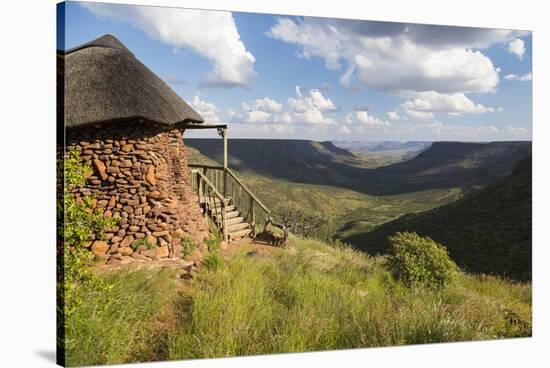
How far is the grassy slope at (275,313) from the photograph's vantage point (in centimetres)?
523

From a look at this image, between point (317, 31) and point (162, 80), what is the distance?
8.49 ft

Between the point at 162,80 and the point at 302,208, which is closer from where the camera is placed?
the point at 162,80

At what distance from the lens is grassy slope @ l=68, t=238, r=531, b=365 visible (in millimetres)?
5234

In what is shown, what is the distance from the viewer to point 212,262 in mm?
7066

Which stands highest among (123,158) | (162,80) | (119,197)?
(162,80)

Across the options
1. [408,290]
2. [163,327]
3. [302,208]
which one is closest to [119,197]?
[163,327]

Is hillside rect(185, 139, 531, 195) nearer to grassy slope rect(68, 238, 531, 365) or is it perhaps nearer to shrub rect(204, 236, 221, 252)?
grassy slope rect(68, 238, 531, 365)

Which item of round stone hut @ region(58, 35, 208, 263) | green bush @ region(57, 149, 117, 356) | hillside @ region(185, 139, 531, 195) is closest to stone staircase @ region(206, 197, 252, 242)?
round stone hut @ region(58, 35, 208, 263)

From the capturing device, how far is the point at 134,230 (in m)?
6.89

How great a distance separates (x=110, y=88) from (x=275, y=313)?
389 centimetres

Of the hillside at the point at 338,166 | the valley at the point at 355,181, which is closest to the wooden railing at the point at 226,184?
the valley at the point at 355,181

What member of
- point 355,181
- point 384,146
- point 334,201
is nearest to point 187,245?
point 384,146

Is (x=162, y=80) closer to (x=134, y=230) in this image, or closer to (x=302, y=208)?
(x=134, y=230)

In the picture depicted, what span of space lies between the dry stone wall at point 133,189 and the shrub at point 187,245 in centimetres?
8
